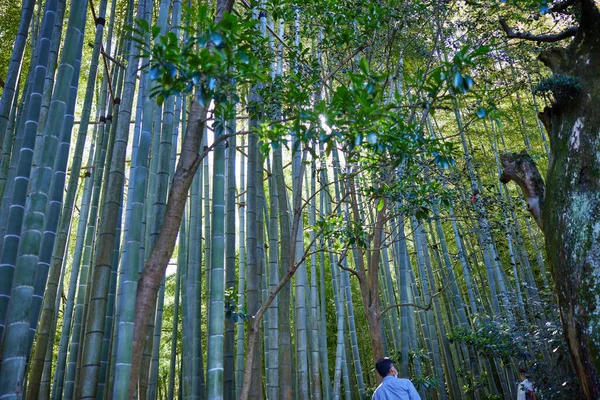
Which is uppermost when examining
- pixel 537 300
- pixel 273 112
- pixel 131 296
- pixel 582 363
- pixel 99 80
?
pixel 99 80

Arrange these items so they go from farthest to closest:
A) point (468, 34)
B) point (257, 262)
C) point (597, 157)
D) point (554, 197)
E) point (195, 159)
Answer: point (468, 34) → point (257, 262) → point (554, 197) → point (597, 157) → point (195, 159)

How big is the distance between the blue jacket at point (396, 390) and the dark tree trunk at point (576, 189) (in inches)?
37.7

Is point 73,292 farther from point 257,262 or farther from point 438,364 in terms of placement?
point 438,364

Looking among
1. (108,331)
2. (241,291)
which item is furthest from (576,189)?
(241,291)

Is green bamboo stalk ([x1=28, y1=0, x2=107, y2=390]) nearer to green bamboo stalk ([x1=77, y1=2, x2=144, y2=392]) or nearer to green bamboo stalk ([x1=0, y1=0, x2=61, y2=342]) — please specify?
green bamboo stalk ([x1=0, y1=0, x2=61, y2=342])

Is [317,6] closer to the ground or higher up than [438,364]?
higher up

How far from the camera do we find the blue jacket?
290 centimetres

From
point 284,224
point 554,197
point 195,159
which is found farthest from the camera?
point 284,224

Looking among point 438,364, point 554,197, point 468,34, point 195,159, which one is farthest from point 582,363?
point 438,364

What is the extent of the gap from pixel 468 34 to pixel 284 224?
2.74 metres

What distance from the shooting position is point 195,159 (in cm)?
257

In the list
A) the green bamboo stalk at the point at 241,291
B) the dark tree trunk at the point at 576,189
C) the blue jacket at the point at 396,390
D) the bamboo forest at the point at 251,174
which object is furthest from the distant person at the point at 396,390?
the green bamboo stalk at the point at 241,291

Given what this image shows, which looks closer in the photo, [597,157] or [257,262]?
[597,157]

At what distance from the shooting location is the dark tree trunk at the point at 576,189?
2830mm
